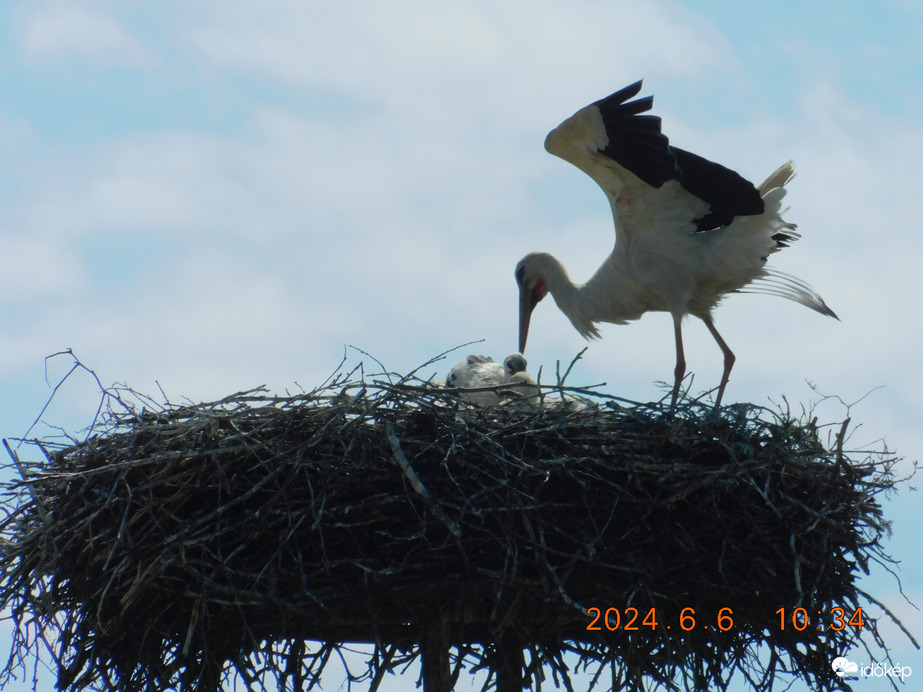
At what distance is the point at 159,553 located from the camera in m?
4.59

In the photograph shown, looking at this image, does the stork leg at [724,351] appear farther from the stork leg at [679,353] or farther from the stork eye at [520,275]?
the stork eye at [520,275]

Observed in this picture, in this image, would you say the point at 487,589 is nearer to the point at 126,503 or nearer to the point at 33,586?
the point at 126,503

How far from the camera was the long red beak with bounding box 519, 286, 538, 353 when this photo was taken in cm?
725

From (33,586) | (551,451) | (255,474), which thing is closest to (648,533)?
(551,451)

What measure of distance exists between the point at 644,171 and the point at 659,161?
9cm

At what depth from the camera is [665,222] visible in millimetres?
6289

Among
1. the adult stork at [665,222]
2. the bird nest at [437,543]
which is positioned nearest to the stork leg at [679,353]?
the adult stork at [665,222]

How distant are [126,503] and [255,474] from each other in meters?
0.44

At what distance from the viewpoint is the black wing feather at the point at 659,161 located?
19.1ft
